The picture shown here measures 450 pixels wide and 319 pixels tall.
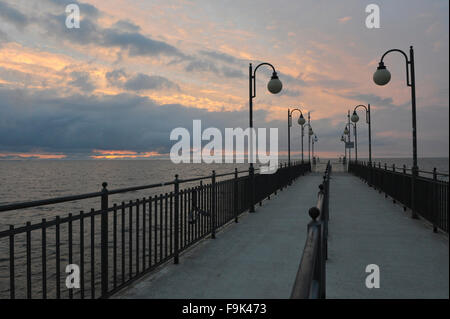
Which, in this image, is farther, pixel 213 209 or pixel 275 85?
pixel 275 85

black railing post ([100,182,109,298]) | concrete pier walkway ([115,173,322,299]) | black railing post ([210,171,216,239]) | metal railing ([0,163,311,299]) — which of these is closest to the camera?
metal railing ([0,163,311,299])

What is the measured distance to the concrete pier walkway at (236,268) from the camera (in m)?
4.87

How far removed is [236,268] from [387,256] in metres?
2.96

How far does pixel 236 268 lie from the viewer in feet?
19.2

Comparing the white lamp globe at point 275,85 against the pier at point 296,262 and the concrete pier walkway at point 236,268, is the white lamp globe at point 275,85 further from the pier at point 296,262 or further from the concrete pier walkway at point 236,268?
the concrete pier walkway at point 236,268

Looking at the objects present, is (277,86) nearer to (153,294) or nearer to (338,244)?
(338,244)

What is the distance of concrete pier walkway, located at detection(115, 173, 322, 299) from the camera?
4.87 metres

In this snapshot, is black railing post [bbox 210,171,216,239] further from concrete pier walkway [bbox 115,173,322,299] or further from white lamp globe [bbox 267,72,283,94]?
white lamp globe [bbox 267,72,283,94]

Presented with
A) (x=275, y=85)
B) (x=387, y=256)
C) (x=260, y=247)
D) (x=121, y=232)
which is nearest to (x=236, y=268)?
(x=260, y=247)

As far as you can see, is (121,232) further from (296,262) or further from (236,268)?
(296,262)

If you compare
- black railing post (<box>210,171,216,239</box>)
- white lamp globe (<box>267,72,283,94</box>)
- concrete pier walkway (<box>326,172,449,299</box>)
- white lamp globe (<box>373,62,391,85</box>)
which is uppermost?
white lamp globe (<box>267,72,283,94</box>)

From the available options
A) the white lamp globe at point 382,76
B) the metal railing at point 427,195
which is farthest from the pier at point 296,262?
the white lamp globe at point 382,76

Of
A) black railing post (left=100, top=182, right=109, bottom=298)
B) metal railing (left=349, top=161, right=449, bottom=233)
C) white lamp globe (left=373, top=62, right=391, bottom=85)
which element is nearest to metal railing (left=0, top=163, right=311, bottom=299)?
black railing post (left=100, top=182, right=109, bottom=298)

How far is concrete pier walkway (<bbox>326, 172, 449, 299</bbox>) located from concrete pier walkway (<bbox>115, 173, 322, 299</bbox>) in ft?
2.46
